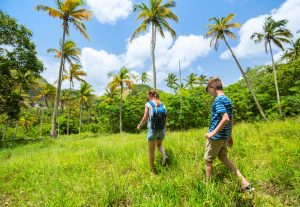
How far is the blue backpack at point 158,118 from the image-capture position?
4320 mm

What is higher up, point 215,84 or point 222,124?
point 215,84

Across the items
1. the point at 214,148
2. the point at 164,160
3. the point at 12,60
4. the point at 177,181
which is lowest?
the point at 177,181

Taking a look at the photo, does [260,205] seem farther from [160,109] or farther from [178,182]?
[160,109]

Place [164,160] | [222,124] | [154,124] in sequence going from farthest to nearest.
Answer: [164,160]
[154,124]
[222,124]

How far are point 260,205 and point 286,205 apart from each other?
394mm

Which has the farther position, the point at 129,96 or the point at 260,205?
the point at 129,96

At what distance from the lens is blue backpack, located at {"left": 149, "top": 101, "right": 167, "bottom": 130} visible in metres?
4.32

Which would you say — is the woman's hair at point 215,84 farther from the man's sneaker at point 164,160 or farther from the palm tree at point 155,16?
the palm tree at point 155,16

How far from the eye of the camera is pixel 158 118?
436cm

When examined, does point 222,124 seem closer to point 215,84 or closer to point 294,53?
point 215,84

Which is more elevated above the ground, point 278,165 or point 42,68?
point 42,68

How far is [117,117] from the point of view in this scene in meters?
32.2

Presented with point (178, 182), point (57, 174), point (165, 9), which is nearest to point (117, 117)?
point (165, 9)

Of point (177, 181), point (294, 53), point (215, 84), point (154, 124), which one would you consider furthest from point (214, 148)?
point (294, 53)
